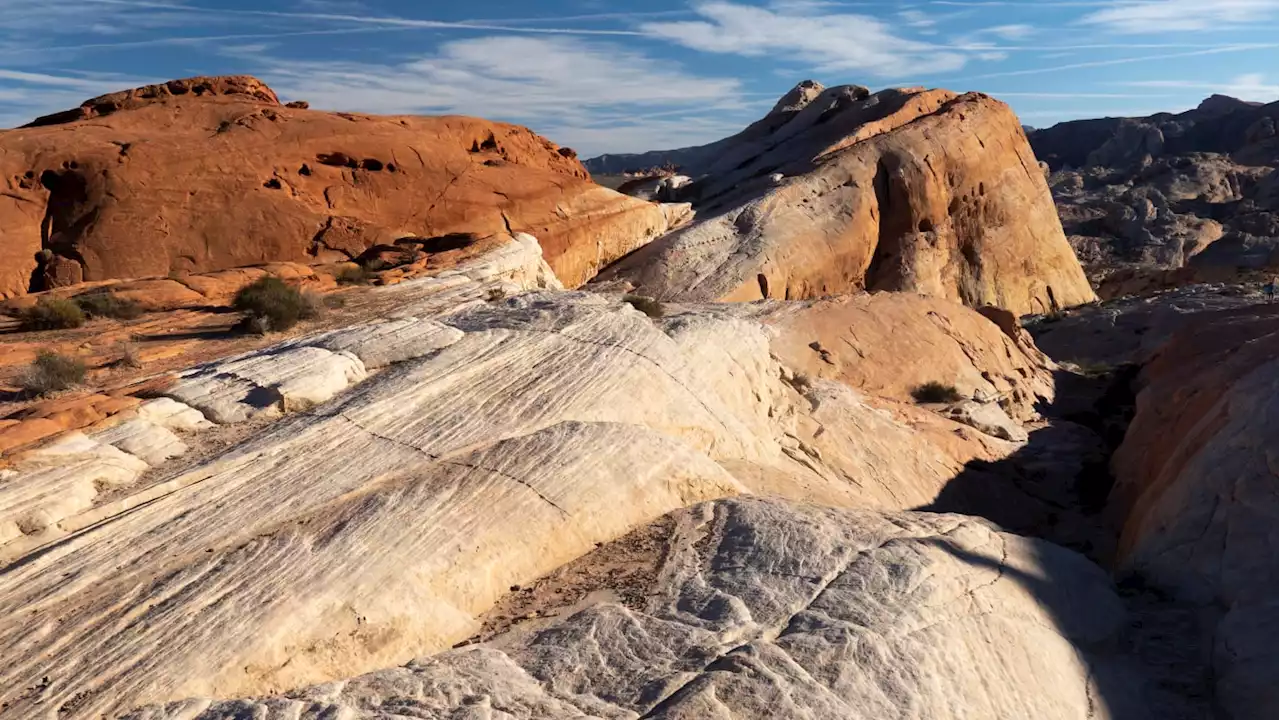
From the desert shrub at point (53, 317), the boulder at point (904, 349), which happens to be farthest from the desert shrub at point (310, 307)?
the boulder at point (904, 349)

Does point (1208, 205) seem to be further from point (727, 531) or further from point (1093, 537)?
point (727, 531)

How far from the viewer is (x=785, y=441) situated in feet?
39.5

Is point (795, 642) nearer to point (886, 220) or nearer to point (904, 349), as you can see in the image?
point (904, 349)

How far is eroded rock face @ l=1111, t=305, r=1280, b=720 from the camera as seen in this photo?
6711 millimetres

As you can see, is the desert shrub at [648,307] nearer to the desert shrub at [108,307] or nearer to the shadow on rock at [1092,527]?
the shadow on rock at [1092,527]

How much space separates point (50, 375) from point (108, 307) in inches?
160

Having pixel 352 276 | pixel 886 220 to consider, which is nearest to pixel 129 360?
pixel 352 276

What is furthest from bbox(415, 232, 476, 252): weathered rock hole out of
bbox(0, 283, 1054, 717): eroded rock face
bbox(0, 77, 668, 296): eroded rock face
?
bbox(0, 283, 1054, 717): eroded rock face

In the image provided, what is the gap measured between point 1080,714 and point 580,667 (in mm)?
3436

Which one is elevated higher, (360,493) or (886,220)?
(886,220)

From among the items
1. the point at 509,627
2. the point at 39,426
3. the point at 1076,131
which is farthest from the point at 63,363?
the point at 1076,131

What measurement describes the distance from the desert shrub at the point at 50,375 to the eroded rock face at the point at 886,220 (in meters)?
14.7

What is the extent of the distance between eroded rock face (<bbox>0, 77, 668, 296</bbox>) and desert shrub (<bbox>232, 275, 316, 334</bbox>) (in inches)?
232

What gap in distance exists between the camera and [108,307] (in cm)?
→ 1256
